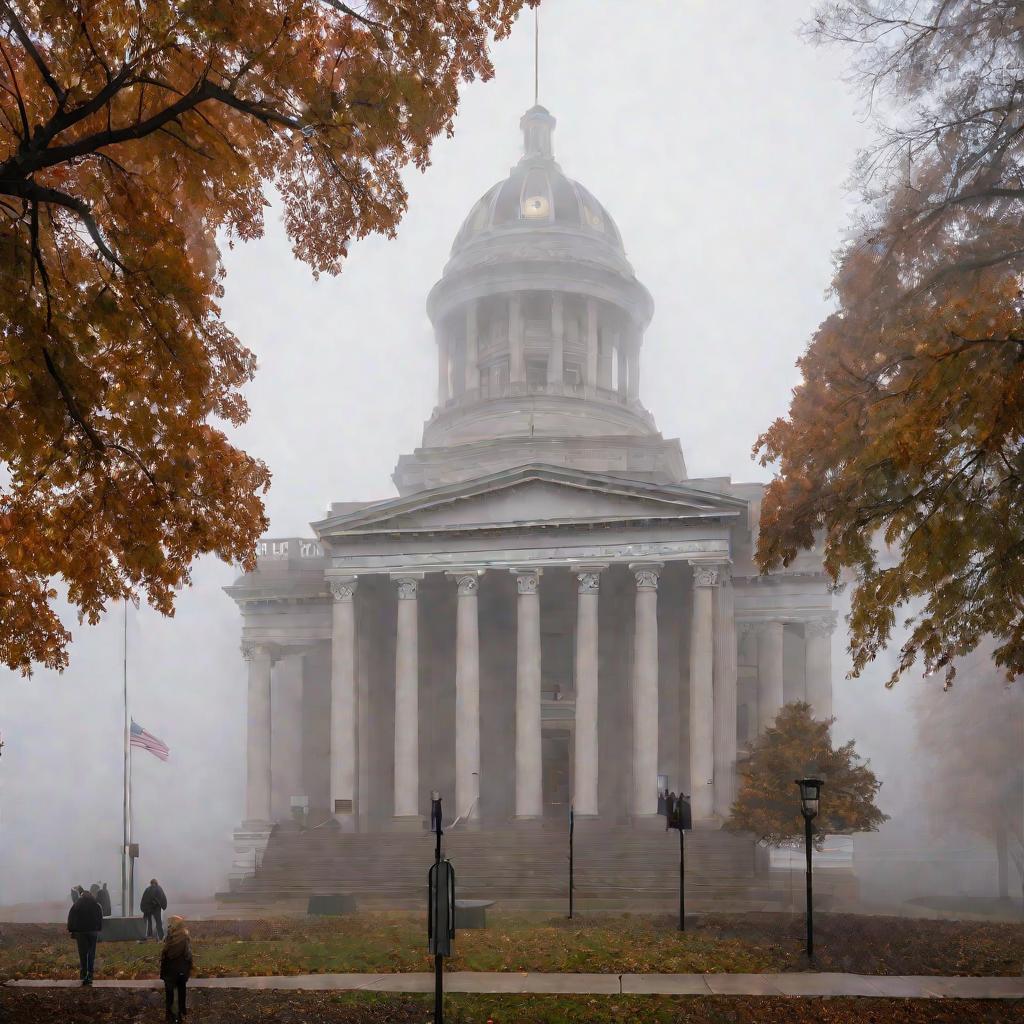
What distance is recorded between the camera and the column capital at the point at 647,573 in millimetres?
48281

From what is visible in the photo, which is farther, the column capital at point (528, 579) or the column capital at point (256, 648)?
the column capital at point (256, 648)

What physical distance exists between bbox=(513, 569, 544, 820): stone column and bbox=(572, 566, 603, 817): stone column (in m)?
1.50

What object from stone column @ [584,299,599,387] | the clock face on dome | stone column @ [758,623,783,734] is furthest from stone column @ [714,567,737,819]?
the clock face on dome

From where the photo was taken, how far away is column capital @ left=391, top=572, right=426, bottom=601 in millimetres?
49938

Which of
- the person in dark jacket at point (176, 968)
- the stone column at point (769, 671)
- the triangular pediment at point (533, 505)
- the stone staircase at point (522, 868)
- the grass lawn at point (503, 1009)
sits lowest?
the stone staircase at point (522, 868)

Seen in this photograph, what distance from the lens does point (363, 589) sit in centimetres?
5322

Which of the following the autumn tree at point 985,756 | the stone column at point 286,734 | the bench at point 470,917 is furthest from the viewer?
the stone column at point 286,734

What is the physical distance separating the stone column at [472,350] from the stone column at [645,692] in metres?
20.0

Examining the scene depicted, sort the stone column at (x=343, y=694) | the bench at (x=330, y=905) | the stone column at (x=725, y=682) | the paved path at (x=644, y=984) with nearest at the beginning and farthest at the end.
Answer: the paved path at (x=644, y=984) → the bench at (x=330, y=905) → the stone column at (x=725, y=682) → the stone column at (x=343, y=694)

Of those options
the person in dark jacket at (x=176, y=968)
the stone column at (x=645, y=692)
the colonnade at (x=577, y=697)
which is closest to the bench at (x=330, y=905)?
the colonnade at (x=577, y=697)

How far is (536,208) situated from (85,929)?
56.2 meters

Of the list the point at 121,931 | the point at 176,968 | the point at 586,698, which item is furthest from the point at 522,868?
the point at 176,968

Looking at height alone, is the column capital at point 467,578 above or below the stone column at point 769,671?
above

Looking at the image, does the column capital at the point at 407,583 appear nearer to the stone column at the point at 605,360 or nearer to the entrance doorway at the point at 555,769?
the entrance doorway at the point at 555,769
